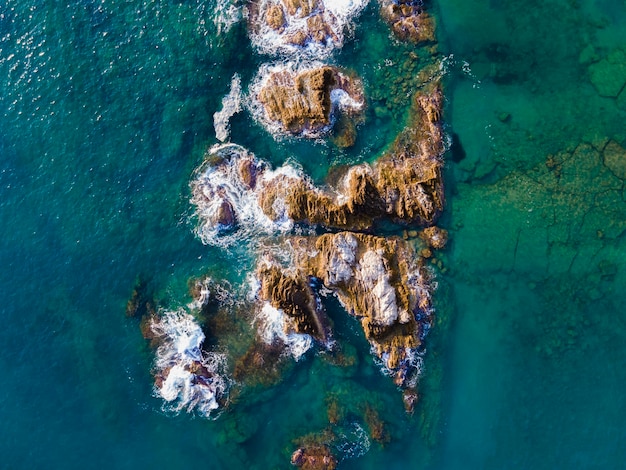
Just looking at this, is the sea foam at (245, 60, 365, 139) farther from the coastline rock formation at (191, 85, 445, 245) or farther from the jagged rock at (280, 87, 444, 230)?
the jagged rock at (280, 87, 444, 230)

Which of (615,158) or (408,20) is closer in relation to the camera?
(408,20)

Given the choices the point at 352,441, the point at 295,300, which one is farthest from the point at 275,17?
the point at 352,441

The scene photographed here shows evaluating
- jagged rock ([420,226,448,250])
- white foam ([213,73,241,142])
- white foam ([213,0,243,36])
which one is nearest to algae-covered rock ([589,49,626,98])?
jagged rock ([420,226,448,250])

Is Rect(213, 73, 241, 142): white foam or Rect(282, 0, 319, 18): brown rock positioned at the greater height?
Rect(282, 0, 319, 18): brown rock

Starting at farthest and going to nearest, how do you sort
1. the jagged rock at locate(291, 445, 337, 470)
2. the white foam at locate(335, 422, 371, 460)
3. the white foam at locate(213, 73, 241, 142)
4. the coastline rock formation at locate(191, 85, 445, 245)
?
the white foam at locate(335, 422, 371, 460) < the jagged rock at locate(291, 445, 337, 470) < the white foam at locate(213, 73, 241, 142) < the coastline rock formation at locate(191, 85, 445, 245)

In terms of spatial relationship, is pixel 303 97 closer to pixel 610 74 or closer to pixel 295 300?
A: pixel 295 300

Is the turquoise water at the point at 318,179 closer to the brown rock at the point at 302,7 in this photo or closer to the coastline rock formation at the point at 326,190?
the coastline rock formation at the point at 326,190
